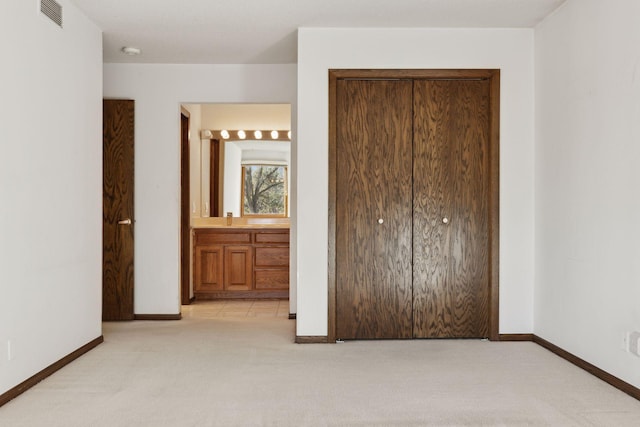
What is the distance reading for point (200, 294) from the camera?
6.43 metres

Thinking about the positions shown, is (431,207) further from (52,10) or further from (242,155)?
(242,155)

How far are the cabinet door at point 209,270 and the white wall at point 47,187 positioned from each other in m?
2.21

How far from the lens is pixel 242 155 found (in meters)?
6.95

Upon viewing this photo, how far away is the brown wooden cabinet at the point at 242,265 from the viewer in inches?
253

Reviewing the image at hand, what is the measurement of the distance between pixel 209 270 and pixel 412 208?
9.57 ft

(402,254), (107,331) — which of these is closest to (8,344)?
(107,331)

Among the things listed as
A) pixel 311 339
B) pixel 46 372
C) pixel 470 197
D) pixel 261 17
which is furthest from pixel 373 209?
pixel 46 372

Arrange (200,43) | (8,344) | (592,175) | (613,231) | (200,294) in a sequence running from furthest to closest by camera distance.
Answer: (200,294) < (200,43) < (592,175) < (613,231) < (8,344)

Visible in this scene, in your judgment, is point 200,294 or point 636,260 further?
point 200,294

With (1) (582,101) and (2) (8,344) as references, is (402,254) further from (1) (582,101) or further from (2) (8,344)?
(2) (8,344)

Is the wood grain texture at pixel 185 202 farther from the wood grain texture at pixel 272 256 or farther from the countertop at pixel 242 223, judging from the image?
the wood grain texture at pixel 272 256

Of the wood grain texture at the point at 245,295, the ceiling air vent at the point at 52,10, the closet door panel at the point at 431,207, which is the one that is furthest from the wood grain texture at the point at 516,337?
the ceiling air vent at the point at 52,10

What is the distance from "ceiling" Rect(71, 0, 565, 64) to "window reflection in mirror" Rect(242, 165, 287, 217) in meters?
2.33

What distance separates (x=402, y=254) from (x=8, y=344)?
2.59 m
